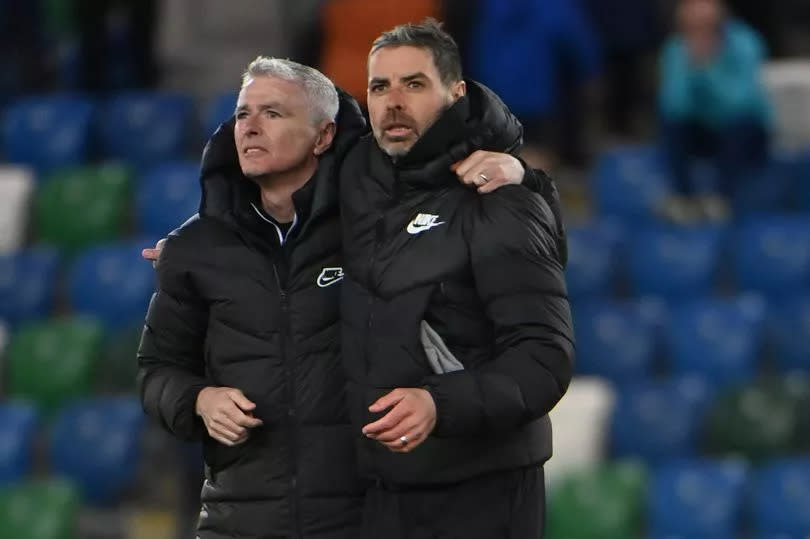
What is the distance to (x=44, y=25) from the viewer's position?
11234mm

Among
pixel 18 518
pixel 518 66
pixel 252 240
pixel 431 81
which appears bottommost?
pixel 18 518

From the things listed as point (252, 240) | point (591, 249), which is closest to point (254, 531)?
point (252, 240)

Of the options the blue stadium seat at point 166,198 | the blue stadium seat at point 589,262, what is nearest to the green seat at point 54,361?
the blue stadium seat at point 166,198

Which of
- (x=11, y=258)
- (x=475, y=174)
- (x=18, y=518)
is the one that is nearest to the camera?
(x=475, y=174)

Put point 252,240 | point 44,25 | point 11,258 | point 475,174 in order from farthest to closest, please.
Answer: point 44,25 < point 11,258 < point 252,240 < point 475,174

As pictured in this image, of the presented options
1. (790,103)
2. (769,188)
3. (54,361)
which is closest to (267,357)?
(54,361)

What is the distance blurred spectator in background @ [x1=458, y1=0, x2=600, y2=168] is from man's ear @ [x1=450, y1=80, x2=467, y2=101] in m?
4.59

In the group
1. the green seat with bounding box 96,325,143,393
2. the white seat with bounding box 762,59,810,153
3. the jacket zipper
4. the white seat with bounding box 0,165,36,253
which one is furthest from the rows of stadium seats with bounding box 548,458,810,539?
the jacket zipper

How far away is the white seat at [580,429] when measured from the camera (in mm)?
7570

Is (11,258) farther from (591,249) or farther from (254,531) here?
(254,531)

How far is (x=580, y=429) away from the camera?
25.0 feet

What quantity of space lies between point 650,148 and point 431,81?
17.1 ft

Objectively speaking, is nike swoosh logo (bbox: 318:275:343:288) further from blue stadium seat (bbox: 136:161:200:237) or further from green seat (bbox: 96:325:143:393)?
blue stadium seat (bbox: 136:161:200:237)

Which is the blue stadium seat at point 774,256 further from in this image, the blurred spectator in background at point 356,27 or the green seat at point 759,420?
the blurred spectator in background at point 356,27
